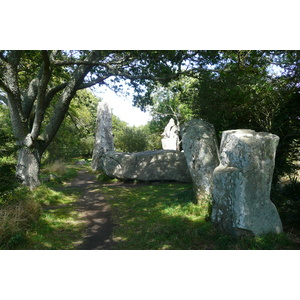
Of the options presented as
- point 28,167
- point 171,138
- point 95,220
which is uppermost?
point 171,138

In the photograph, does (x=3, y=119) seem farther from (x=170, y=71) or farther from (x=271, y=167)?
(x=271, y=167)

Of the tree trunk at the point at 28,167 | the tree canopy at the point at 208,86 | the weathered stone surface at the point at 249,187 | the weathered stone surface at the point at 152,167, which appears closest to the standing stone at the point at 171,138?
the weathered stone surface at the point at 152,167

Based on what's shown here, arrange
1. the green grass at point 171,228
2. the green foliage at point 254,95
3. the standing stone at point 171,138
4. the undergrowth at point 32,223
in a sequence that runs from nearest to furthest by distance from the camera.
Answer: the green grass at point 171,228, the undergrowth at point 32,223, the green foliage at point 254,95, the standing stone at point 171,138

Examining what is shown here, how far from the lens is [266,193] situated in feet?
13.7

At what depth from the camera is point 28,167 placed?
28.0 ft

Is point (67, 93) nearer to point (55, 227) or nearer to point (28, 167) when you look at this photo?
point (28, 167)

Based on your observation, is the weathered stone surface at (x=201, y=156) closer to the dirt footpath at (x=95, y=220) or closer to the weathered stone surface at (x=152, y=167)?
the dirt footpath at (x=95, y=220)

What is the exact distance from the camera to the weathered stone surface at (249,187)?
4.06m

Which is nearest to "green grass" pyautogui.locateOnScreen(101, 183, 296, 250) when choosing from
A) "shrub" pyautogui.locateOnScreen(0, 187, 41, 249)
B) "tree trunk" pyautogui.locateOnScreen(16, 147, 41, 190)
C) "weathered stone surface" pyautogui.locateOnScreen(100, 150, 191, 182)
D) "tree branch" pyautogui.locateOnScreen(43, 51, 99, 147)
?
"shrub" pyautogui.locateOnScreen(0, 187, 41, 249)

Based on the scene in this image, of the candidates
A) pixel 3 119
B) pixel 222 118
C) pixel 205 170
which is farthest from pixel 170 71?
pixel 3 119

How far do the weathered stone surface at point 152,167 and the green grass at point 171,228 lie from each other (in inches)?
118

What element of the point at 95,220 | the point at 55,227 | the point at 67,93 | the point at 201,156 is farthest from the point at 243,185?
the point at 67,93

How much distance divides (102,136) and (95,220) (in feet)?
35.1

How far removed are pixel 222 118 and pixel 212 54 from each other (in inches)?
85.9
